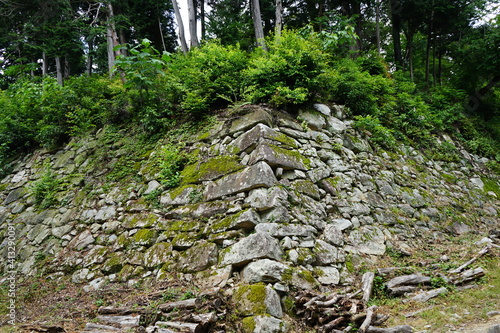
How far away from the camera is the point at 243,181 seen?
5.24 metres

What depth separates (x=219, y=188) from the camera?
17.9 ft

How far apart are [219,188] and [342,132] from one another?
146 inches

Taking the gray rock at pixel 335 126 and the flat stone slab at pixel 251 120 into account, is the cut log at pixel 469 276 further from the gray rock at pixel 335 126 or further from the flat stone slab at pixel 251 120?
the flat stone slab at pixel 251 120

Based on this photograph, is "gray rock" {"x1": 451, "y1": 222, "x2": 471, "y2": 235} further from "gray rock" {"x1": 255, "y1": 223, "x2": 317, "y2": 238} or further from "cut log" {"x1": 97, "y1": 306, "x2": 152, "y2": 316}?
"cut log" {"x1": 97, "y1": 306, "x2": 152, "y2": 316}

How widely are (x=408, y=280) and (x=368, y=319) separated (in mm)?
1406

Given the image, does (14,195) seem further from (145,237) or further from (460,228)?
(460,228)

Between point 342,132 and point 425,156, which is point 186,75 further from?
point 425,156

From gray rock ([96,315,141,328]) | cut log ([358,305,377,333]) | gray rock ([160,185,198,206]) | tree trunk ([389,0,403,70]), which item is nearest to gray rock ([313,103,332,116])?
gray rock ([160,185,198,206])

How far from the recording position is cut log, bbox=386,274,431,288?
439cm

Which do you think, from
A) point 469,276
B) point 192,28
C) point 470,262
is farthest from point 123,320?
point 192,28

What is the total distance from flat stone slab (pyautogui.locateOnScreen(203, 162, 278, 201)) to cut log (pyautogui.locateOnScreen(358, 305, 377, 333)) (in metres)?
2.40

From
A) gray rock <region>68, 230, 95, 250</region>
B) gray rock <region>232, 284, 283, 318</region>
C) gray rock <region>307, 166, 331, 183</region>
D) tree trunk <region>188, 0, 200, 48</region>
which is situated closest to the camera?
gray rock <region>232, 284, 283, 318</region>

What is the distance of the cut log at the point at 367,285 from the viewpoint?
13.3 feet

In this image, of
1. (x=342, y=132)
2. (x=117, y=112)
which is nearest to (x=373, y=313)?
(x=342, y=132)
